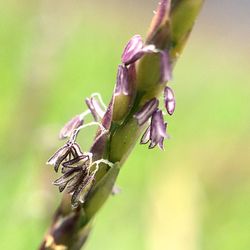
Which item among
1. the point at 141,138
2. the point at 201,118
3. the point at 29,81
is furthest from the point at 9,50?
the point at 141,138

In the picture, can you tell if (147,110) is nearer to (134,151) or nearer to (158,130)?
(158,130)

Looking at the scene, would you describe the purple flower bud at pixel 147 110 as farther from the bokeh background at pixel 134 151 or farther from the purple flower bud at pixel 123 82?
the bokeh background at pixel 134 151

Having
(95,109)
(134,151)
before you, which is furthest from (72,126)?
(134,151)

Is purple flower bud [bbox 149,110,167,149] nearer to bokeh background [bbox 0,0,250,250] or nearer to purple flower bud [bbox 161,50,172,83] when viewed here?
purple flower bud [bbox 161,50,172,83]

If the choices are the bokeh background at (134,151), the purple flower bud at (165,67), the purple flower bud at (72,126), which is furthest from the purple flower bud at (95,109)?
the bokeh background at (134,151)

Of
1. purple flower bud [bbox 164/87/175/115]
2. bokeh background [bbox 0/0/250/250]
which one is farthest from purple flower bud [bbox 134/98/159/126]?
bokeh background [bbox 0/0/250/250]
